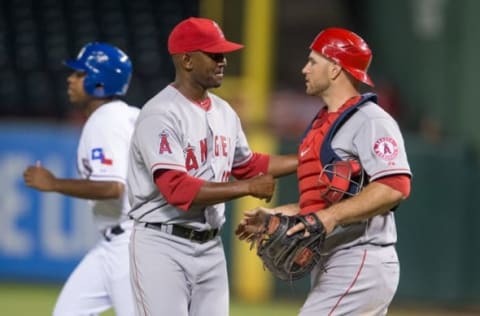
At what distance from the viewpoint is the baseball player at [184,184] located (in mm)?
5180

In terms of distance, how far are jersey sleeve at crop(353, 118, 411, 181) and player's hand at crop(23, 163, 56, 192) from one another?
1799 millimetres

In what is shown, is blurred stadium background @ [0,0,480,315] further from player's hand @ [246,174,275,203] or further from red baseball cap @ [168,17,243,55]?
player's hand @ [246,174,275,203]

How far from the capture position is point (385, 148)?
15.9 feet

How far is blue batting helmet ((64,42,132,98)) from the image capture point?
21.0 feet

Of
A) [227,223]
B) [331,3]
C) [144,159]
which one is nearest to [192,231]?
[144,159]

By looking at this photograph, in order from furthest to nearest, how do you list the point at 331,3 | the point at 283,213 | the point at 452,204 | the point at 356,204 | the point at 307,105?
the point at 331,3, the point at 307,105, the point at 452,204, the point at 283,213, the point at 356,204

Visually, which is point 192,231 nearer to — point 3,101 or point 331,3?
point 3,101

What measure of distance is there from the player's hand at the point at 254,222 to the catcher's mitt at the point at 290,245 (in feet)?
0.08

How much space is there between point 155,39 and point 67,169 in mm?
2686

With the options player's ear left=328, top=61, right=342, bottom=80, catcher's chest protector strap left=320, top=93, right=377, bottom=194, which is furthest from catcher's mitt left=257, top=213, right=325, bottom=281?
player's ear left=328, top=61, right=342, bottom=80

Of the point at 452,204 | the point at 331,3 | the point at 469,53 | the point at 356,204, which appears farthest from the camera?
the point at 331,3

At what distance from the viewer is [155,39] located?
516 inches

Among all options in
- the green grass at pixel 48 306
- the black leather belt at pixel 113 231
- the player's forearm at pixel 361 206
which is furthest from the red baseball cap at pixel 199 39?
the green grass at pixel 48 306

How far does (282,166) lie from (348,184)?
1.06 meters
